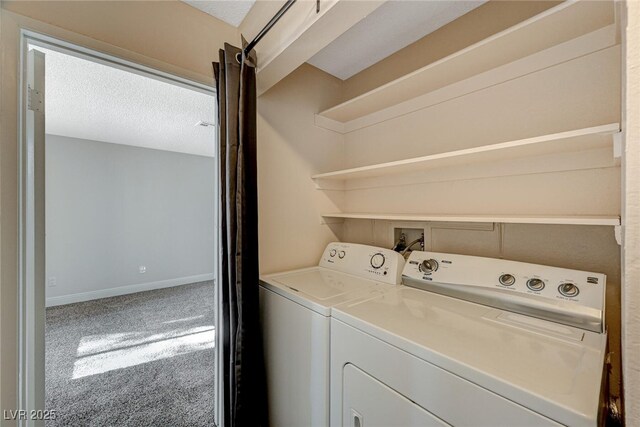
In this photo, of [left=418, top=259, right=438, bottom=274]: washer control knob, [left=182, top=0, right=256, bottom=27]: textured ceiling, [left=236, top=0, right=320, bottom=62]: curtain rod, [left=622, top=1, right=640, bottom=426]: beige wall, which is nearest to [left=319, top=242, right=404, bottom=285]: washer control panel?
[left=418, top=259, right=438, bottom=274]: washer control knob

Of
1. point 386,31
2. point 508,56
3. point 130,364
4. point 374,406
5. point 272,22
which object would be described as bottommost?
point 130,364

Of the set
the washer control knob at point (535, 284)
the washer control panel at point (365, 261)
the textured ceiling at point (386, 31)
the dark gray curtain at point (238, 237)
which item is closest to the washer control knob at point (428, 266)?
the washer control panel at point (365, 261)

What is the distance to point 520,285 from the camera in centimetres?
107

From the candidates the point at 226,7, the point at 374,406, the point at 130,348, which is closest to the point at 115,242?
the point at 130,348

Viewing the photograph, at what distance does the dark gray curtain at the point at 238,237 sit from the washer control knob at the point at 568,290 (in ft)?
4.39

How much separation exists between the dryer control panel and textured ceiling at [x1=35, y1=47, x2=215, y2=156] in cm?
211

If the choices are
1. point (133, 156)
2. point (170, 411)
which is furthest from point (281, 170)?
point (133, 156)

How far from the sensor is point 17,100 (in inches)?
41.0

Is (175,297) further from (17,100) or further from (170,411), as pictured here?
(17,100)

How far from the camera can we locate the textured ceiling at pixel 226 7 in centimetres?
137

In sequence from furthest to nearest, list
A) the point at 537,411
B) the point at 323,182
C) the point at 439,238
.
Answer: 1. the point at 323,182
2. the point at 439,238
3. the point at 537,411

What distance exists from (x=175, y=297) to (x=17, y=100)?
3.59 meters

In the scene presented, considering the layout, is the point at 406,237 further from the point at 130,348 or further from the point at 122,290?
the point at 122,290

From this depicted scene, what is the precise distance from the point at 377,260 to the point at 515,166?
85cm
